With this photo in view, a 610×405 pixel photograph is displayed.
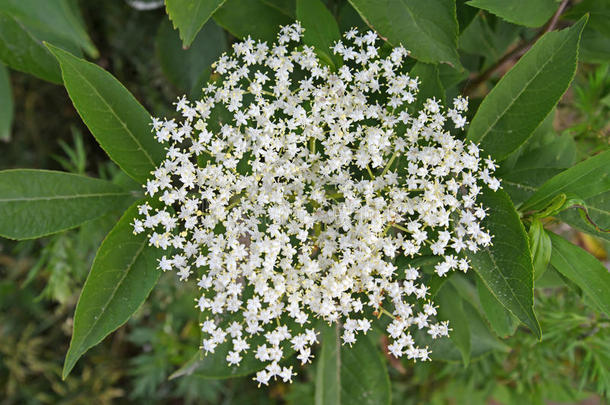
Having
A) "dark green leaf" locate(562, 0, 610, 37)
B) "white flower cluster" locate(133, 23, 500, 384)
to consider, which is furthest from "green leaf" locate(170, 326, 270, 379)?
"dark green leaf" locate(562, 0, 610, 37)

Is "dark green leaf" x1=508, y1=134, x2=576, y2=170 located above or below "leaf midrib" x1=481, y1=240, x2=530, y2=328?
above

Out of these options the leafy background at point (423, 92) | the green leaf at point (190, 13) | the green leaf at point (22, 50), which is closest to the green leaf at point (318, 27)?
the leafy background at point (423, 92)

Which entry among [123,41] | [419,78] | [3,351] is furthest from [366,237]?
[3,351]

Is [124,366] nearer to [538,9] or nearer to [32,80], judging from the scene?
[32,80]

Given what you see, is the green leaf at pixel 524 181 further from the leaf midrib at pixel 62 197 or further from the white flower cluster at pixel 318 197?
the leaf midrib at pixel 62 197

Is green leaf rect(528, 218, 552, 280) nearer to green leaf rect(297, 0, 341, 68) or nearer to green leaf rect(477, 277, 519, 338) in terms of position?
green leaf rect(477, 277, 519, 338)

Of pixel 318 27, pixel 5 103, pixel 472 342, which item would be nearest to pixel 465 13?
pixel 318 27
